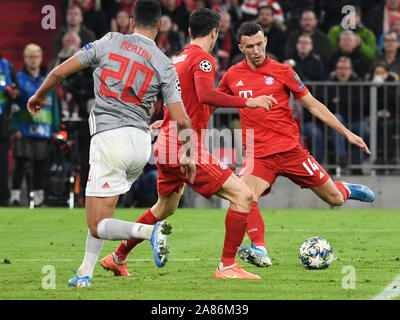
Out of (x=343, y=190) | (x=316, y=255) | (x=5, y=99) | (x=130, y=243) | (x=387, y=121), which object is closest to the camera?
(x=130, y=243)

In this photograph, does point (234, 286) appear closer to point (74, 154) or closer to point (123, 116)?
point (123, 116)

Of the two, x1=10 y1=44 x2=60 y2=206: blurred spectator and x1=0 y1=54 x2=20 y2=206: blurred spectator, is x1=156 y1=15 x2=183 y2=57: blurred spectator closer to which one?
x1=10 y1=44 x2=60 y2=206: blurred spectator

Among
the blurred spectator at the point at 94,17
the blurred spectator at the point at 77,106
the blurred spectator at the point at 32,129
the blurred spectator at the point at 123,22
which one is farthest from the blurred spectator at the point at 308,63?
the blurred spectator at the point at 32,129

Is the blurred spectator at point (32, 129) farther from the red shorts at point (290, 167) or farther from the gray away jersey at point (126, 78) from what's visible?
the gray away jersey at point (126, 78)

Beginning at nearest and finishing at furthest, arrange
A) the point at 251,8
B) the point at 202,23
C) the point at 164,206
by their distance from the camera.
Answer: the point at 202,23 → the point at 164,206 → the point at 251,8

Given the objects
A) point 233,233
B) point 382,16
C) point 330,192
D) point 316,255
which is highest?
point 382,16

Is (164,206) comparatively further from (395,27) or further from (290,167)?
(395,27)

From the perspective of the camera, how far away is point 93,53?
7.80 m

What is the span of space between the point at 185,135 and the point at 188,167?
27 cm

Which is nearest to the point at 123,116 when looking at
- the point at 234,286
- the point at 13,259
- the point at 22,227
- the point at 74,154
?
the point at 234,286

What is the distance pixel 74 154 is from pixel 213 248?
6223mm

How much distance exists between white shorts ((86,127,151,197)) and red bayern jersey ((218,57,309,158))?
8.19 ft

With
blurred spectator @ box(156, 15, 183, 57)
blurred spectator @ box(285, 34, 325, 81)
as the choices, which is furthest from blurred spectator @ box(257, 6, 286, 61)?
blurred spectator @ box(156, 15, 183, 57)

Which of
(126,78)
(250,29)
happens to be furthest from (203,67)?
(250,29)
